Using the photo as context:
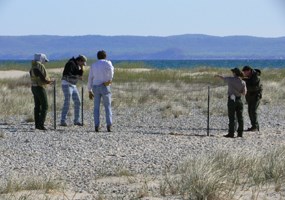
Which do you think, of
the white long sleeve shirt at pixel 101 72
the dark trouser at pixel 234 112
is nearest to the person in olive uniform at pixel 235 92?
the dark trouser at pixel 234 112

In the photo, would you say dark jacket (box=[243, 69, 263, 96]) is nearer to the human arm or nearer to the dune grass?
the human arm

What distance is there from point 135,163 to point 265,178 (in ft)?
8.73

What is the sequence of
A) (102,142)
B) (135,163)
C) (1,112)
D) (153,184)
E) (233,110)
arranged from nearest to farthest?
(153,184)
(135,163)
(102,142)
(233,110)
(1,112)

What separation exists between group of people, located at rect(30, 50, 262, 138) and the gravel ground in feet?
1.47

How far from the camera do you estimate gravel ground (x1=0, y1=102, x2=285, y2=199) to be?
10.6 meters

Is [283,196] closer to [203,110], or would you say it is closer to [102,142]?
[102,142]

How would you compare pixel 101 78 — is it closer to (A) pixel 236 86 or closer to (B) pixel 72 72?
(B) pixel 72 72

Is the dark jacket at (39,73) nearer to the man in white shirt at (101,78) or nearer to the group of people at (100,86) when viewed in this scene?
the group of people at (100,86)

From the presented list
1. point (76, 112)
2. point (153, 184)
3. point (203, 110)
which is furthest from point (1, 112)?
point (153, 184)

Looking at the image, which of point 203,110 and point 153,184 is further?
point 203,110

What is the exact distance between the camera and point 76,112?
17.9 meters

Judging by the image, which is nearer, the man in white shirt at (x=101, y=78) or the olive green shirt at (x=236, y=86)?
the olive green shirt at (x=236, y=86)

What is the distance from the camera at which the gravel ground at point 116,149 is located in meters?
10.6

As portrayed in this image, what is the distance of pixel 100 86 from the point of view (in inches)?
627
